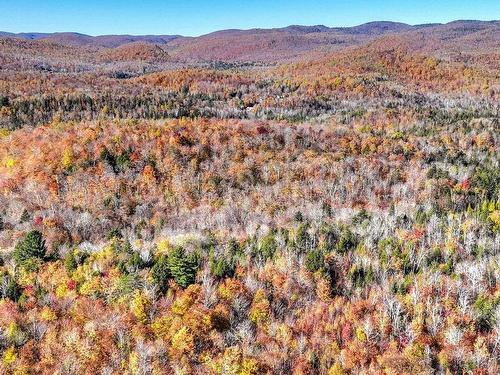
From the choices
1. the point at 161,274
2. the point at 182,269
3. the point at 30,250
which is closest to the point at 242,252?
the point at 182,269

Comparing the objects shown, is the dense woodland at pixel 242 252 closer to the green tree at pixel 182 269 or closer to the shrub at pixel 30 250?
the green tree at pixel 182 269

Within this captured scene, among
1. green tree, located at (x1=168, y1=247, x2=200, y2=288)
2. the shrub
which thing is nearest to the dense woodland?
green tree, located at (x1=168, y1=247, x2=200, y2=288)

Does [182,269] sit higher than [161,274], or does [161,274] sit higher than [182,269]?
[182,269]

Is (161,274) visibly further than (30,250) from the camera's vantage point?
No

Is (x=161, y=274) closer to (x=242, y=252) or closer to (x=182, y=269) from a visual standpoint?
(x=182, y=269)

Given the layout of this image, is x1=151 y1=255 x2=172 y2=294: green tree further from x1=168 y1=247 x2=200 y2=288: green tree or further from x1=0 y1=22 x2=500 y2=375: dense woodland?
x1=168 y1=247 x2=200 y2=288: green tree

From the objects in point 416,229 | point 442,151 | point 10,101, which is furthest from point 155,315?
point 10,101

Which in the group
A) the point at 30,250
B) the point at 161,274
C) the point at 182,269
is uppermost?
the point at 30,250

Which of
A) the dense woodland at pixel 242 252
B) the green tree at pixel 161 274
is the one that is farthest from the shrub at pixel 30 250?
the green tree at pixel 161 274
